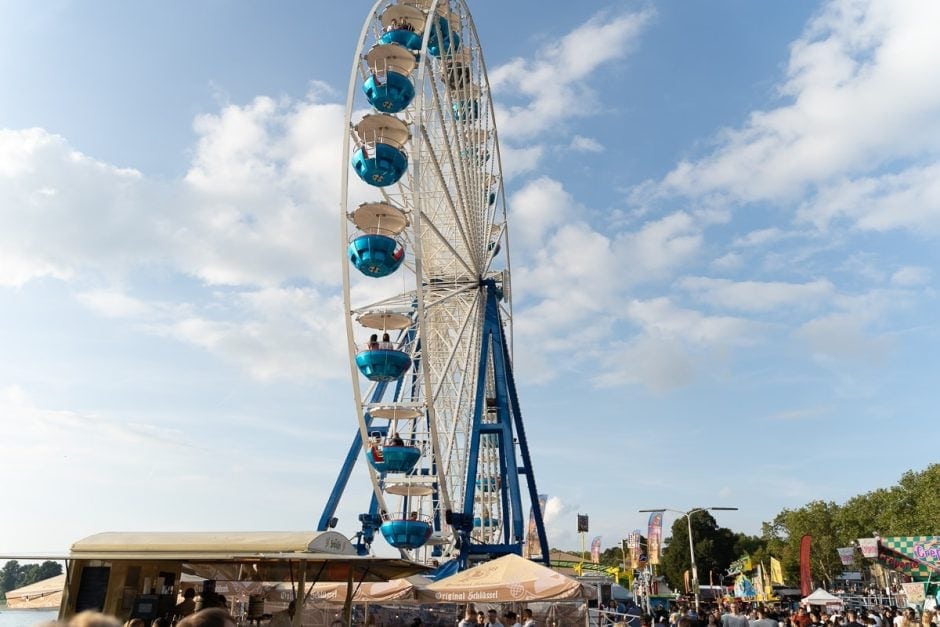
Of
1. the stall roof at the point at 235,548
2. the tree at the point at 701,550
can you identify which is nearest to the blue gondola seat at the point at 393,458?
the stall roof at the point at 235,548

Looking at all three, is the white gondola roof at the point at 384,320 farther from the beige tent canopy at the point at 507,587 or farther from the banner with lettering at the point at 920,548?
the banner with lettering at the point at 920,548

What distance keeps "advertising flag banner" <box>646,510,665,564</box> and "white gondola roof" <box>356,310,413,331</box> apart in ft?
47.4

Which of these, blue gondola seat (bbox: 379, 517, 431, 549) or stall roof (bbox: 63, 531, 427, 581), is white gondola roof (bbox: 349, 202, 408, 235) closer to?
blue gondola seat (bbox: 379, 517, 431, 549)

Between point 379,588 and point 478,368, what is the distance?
1474 cm

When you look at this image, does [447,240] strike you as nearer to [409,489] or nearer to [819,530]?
[409,489]

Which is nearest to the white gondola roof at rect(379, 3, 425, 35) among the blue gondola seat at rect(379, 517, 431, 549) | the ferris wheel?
the ferris wheel

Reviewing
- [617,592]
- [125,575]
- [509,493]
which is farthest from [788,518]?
[125,575]

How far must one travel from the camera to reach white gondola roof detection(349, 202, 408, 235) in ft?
77.4

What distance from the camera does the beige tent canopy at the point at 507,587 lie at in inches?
588

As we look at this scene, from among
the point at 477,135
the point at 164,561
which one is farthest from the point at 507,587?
the point at 477,135

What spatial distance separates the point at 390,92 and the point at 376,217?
3.97 metres

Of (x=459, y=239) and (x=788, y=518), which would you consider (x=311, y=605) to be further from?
(x=788, y=518)

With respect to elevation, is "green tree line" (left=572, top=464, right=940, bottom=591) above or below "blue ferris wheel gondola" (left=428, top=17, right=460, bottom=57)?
below

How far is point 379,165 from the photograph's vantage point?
2289 cm
